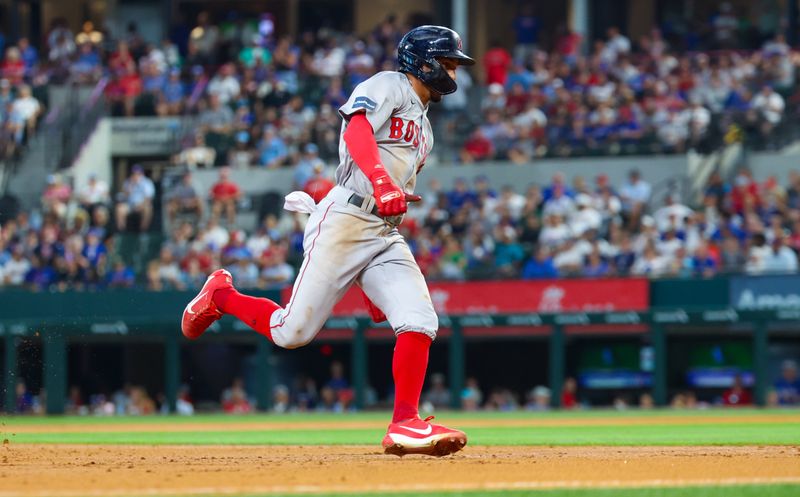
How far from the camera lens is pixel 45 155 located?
23578mm

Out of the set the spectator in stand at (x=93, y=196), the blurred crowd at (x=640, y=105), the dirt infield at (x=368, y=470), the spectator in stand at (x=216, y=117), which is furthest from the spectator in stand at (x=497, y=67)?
the dirt infield at (x=368, y=470)

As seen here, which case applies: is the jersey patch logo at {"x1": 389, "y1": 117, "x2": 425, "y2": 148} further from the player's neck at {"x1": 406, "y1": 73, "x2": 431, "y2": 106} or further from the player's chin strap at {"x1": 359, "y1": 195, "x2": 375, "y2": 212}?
the player's chin strap at {"x1": 359, "y1": 195, "x2": 375, "y2": 212}

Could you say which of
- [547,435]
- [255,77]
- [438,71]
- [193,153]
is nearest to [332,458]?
[438,71]

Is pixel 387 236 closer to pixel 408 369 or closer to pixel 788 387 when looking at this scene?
pixel 408 369

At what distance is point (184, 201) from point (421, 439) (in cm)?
1446

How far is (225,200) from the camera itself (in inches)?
811

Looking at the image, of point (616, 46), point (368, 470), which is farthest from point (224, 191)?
point (368, 470)

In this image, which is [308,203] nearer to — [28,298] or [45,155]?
[28,298]

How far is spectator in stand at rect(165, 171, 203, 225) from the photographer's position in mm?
20781

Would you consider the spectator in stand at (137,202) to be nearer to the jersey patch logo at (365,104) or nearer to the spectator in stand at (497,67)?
the spectator in stand at (497,67)

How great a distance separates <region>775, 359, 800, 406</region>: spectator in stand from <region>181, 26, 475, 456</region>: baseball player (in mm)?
11301

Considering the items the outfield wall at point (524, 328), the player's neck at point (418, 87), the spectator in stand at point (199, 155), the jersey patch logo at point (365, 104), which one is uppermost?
the spectator in stand at point (199, 155)

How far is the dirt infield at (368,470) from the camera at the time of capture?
5.50m

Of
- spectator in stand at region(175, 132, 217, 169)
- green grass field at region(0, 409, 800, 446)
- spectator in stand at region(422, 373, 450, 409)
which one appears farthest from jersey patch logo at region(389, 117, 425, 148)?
spectator in stand at region(175, 132, 217, 169)
